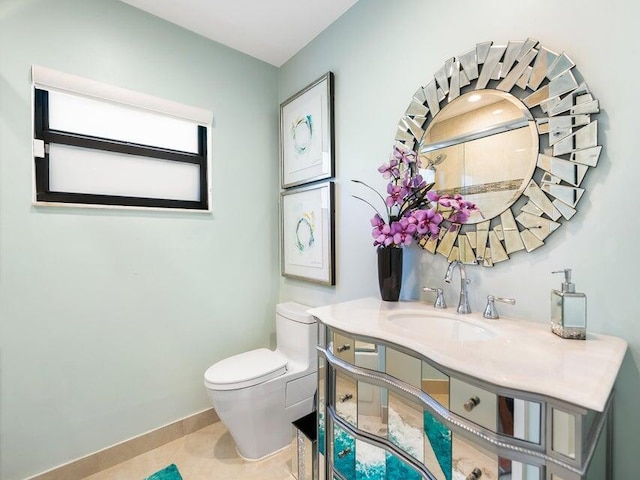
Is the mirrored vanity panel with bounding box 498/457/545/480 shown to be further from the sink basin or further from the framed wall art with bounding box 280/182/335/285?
the framed wall art with bounding box 280/182/335/285

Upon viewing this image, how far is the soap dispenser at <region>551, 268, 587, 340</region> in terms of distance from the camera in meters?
0.83

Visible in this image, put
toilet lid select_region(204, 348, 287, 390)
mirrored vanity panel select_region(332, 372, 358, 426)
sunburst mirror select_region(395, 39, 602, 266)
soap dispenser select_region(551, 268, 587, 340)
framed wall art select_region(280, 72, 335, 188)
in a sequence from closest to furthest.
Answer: soap dispenser select_region(551, 268, 587, 340) → sunburst mirror select_region(395, 39, 602, 266) → mirrored vanity panel select_region(332, 372, 358, 426) → toilet lid select_region(204, 348, 287, 390) → framed wall art select_region(280, 72, 335, 188)

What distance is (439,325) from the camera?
3.74 feet

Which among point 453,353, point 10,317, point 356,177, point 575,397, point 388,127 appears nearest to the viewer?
point 575,397

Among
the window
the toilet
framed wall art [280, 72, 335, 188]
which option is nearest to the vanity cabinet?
the toilet

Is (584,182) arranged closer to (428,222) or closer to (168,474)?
(428,222)

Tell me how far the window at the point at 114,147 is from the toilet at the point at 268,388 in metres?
0.99

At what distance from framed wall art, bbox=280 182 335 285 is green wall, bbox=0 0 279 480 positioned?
173 millimetres

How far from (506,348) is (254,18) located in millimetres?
2083

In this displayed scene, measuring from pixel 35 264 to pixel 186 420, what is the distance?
123cm

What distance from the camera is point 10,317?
141 cm

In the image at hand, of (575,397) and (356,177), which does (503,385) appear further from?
(356,177)

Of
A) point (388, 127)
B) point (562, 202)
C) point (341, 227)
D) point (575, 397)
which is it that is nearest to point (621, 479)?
point (575, 397)

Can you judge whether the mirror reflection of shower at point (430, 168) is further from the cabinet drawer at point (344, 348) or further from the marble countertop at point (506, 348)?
the cabinet drawer at point (344, 348)
